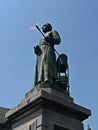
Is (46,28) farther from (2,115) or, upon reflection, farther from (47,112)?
(2,115)

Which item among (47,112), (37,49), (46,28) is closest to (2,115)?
(46,28)

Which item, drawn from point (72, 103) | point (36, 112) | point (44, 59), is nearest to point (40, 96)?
point (36, 112)

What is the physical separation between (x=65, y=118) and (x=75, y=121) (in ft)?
1.85

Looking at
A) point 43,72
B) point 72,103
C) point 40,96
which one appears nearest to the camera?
point 40,96

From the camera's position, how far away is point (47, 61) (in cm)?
1661

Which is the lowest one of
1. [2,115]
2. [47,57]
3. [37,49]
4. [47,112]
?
[47,112]

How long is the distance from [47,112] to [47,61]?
112 inches

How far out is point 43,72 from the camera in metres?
16.5

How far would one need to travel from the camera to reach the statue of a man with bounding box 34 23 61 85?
A: 1628cm

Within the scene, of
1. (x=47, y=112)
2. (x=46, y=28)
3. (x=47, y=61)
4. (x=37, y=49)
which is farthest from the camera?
(x=46, y=28)

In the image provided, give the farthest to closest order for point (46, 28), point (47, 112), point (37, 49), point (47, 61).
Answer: point (46, 28) → point (37, 49) → point (47, 61) → point (47, 112)

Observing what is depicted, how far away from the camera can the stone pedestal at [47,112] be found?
14438mm

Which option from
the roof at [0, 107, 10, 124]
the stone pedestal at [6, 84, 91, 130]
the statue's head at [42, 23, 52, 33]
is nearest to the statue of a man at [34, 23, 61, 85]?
the statue's head at [42, 23, 52, 33]

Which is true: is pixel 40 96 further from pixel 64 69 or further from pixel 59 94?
pixel 64 69
